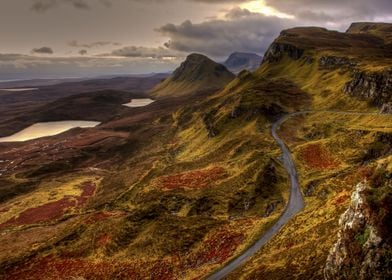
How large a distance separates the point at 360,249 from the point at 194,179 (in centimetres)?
8370

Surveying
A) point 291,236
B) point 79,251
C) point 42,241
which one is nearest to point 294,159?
point 291,236

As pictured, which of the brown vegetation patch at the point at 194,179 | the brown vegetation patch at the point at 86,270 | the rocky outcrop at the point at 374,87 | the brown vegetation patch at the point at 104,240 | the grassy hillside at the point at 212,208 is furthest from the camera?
the rocky outcrop at the point at 374,87

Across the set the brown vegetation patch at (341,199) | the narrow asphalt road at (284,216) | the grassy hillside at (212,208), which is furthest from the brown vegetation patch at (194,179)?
the brown vegetation patch at (341,199)

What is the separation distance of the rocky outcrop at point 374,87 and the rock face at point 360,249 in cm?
10400

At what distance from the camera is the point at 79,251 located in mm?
85062

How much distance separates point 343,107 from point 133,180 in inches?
3777

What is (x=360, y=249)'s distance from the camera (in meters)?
39.3

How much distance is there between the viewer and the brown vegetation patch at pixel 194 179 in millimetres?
115562

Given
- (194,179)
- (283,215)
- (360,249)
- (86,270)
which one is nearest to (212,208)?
(283,215)

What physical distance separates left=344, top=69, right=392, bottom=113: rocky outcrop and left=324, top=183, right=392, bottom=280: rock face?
4094 inches

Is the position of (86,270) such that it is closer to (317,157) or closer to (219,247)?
(219,247)

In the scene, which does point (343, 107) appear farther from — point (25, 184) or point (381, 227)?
point (25, 184)

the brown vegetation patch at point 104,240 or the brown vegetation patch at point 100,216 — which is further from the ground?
the brown vegetation patch at point 104,240

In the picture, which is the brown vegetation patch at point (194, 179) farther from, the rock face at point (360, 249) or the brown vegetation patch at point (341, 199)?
the rock face at point (360, 249)
